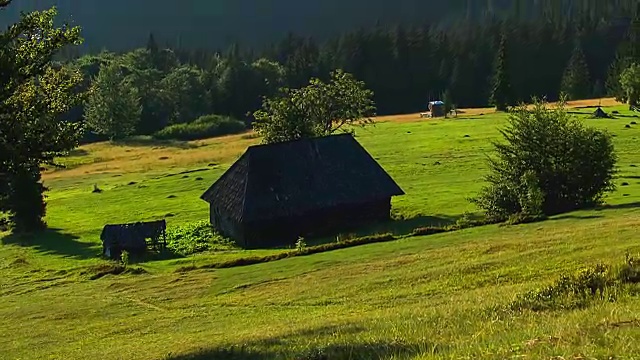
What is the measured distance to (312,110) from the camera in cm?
7306

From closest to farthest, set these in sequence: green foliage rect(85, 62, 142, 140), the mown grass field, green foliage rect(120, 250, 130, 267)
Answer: the mown grass field, green foliage rect(120, 250, 130, 267), green foliage rect(85, 62, 142, 140)

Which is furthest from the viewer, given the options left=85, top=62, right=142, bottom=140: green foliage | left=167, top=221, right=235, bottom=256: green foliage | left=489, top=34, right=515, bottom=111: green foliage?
left=85, top=62, right=142, bottom=140: green foliage

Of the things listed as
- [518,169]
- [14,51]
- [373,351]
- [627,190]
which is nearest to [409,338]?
[373,351]

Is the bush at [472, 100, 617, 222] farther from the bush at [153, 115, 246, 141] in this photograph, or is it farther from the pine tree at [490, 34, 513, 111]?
the bush at [153, 115, 246, 141]

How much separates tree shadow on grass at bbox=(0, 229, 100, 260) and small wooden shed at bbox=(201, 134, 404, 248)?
8775mm

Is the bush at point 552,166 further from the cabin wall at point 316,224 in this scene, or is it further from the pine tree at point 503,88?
the pine tree at point 503,88

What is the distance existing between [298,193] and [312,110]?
26.4 metres

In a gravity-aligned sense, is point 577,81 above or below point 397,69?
below

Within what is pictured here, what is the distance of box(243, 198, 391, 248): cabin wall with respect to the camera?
151 ft

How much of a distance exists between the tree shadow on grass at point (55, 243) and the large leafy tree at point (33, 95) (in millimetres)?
28833

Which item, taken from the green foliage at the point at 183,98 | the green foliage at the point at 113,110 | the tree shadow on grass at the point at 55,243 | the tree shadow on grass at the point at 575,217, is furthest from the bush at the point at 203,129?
the tree shadow on grass at the point at 575,217

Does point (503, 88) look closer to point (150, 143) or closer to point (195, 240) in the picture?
point (150, 143)

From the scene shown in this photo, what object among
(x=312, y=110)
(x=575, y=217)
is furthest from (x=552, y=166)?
(x=312, y=110)

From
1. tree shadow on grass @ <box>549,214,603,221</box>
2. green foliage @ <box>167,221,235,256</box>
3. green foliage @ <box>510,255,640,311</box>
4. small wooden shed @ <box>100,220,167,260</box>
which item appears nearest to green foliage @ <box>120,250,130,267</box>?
small wooden shed @ <box>100,220,167,260</box>
